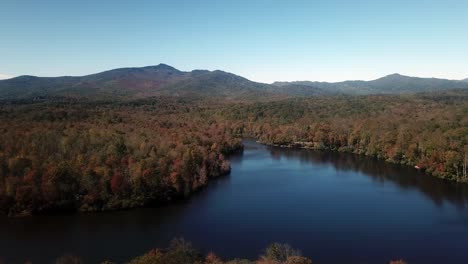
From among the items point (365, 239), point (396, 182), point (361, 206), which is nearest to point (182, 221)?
point (365, 239)

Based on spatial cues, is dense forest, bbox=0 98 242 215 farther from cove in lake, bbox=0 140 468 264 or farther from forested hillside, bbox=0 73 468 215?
cove in lake, bbox=0 140 468 264

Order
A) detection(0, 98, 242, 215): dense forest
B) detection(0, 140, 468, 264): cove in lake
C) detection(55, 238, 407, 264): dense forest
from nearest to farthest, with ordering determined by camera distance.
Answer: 1. detection(55, 238, 407, 264): dense forest
2. detection(0, 140, 468, 264): cove in lake
3. detection(0, 98, 242, 215): dense forest

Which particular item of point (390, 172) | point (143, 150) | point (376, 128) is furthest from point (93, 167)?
point (376, 128)

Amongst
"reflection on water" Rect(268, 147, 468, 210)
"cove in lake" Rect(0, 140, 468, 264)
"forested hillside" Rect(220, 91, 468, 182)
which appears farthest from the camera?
"forested hillside" Rect(220, 91, 468, 182)

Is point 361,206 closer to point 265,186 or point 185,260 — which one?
point 265,186

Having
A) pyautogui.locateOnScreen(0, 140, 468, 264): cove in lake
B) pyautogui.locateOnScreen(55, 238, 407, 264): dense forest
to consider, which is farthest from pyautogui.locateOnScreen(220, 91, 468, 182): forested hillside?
pyautogui.locateOnScreen(55, 238, 407, 264): dense forest

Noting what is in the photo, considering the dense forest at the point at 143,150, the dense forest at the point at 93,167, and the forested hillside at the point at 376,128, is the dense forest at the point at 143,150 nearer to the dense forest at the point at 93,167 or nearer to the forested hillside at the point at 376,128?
the dense forest at the point at 93,167

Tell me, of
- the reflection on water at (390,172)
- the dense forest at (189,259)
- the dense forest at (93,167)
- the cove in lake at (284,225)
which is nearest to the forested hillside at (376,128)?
the reflection on water at (390,172)
